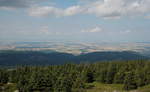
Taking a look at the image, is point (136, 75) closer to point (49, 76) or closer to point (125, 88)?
point (125, 88)

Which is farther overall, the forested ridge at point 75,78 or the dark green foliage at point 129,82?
the dark green foliage at point 129,82

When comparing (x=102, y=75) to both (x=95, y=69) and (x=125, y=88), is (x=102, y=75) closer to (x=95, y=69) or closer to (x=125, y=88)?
(x=95, y=69)

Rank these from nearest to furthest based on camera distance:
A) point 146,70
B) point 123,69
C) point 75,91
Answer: point 75,91 < point 146,70 < point 123,69

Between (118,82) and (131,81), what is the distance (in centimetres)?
1584

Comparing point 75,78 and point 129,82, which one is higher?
point 75,78

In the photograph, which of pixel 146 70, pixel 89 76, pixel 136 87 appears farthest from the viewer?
pixel 89 76

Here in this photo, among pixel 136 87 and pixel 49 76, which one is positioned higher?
pixel 49 76

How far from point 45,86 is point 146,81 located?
4937cm

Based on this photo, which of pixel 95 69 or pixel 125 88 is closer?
pixel 125 88

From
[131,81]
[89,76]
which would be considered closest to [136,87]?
[131,81]

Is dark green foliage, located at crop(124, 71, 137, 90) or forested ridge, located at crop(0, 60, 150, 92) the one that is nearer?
forested ridge, located at crop(0, 60, 150, 92)

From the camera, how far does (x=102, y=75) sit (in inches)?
4577

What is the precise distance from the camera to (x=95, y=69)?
411ft

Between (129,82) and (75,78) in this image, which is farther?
(75,78)
